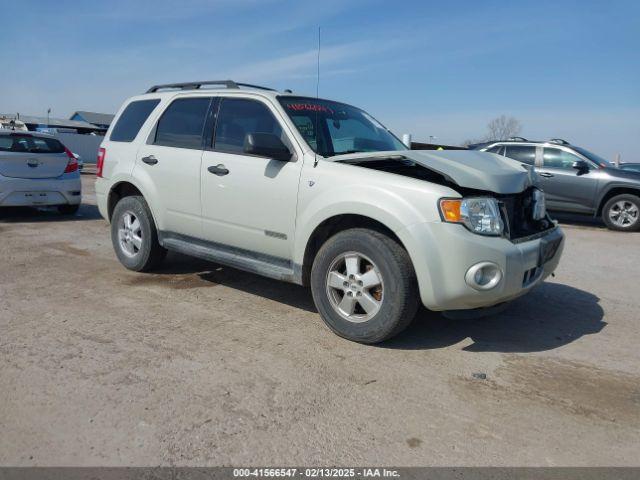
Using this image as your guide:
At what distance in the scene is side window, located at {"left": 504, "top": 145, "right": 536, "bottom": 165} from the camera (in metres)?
11.1

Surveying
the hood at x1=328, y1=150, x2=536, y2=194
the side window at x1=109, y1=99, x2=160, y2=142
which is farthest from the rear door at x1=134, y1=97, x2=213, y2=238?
the hood at x1=328, y1=150, x2=536, y2=194

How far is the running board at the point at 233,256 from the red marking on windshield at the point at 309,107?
1.31 metres

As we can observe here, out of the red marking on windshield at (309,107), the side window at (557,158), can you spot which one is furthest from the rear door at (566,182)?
the red marking on windshield at (309,107)

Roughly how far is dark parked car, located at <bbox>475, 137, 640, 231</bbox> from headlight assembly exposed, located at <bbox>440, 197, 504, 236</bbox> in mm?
7736

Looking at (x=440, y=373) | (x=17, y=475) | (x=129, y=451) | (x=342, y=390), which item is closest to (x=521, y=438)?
(x=440, y=373)

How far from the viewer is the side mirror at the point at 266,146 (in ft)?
13.3

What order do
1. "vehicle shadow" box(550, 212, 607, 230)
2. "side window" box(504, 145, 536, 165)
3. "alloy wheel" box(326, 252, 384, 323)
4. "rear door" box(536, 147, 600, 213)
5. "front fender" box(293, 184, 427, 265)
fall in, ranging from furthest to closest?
"vehicle shadow" box(550, 212, 607, 230) < "side window" box(504, 145, 536, 165) < "rear door" box(536, 147, 600, 213) < "alloy wheel" box(326, 252, 384, 323) < "front fender" box(293, 184, 427, 265)

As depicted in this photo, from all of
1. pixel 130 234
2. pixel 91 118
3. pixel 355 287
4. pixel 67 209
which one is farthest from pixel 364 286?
pixel 91 118

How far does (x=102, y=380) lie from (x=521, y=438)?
94.2 inches

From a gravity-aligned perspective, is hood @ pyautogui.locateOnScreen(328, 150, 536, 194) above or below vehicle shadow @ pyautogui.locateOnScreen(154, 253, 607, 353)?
above

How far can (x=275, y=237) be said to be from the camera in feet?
14.2

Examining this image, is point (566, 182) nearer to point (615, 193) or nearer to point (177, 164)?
point (615, 193)

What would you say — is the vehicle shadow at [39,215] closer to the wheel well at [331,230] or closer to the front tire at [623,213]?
the wheel well at [331,230]

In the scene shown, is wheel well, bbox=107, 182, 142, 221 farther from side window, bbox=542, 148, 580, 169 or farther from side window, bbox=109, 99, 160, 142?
side window, bbox=542, 148, 580, 169
